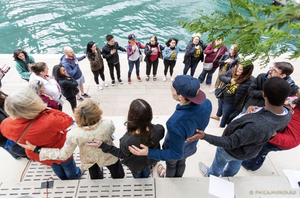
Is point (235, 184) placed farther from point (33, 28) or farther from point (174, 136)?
point (33, 28)

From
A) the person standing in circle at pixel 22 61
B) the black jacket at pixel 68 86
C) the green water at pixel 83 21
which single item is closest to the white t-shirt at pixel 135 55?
the black jacket at pixel 68 86

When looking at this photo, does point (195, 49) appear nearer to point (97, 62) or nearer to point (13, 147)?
point (97, 62)

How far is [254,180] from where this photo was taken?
2.68 metres

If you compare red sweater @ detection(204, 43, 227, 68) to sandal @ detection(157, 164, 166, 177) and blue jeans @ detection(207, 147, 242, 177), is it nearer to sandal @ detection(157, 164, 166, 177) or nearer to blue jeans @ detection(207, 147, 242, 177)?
blue jeans @ detection(207, 147, 242, 177)

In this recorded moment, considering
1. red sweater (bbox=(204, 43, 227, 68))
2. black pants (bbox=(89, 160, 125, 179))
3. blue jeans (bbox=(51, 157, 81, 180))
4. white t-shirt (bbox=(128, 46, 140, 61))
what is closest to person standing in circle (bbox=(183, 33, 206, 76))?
red sweater (bbox=(204, 43, 227, 68))

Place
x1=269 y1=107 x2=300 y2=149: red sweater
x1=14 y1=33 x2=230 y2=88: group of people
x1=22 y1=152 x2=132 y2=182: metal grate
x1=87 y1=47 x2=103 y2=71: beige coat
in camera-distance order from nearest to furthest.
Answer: x1=269 y1=107 x2=300 y2=149: red sweater < x1=22 y1=152 x2=132 y2=182: metal grate < x1=14 y1=33 x2=230 y2=88: group of people < x1=87 y1=47 x2=103 y2=71: beige coat

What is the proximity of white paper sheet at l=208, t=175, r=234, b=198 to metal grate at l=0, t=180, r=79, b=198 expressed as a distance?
1922 mm

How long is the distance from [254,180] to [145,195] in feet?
5.26

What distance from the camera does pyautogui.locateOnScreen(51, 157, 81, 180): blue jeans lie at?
8.67ft

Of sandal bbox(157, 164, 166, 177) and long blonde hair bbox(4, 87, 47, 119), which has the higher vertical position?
long blonde hair bbox(4, 87, 47, 119)

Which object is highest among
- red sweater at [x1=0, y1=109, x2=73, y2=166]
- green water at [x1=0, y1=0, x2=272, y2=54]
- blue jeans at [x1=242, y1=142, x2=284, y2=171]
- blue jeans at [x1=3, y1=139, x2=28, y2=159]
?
red sweater at [x1=0, y1=109, x2=73, y2=166]

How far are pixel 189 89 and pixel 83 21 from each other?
14261mm

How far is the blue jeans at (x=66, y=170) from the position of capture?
264 centimetres

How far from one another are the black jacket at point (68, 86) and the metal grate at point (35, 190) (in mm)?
2119
